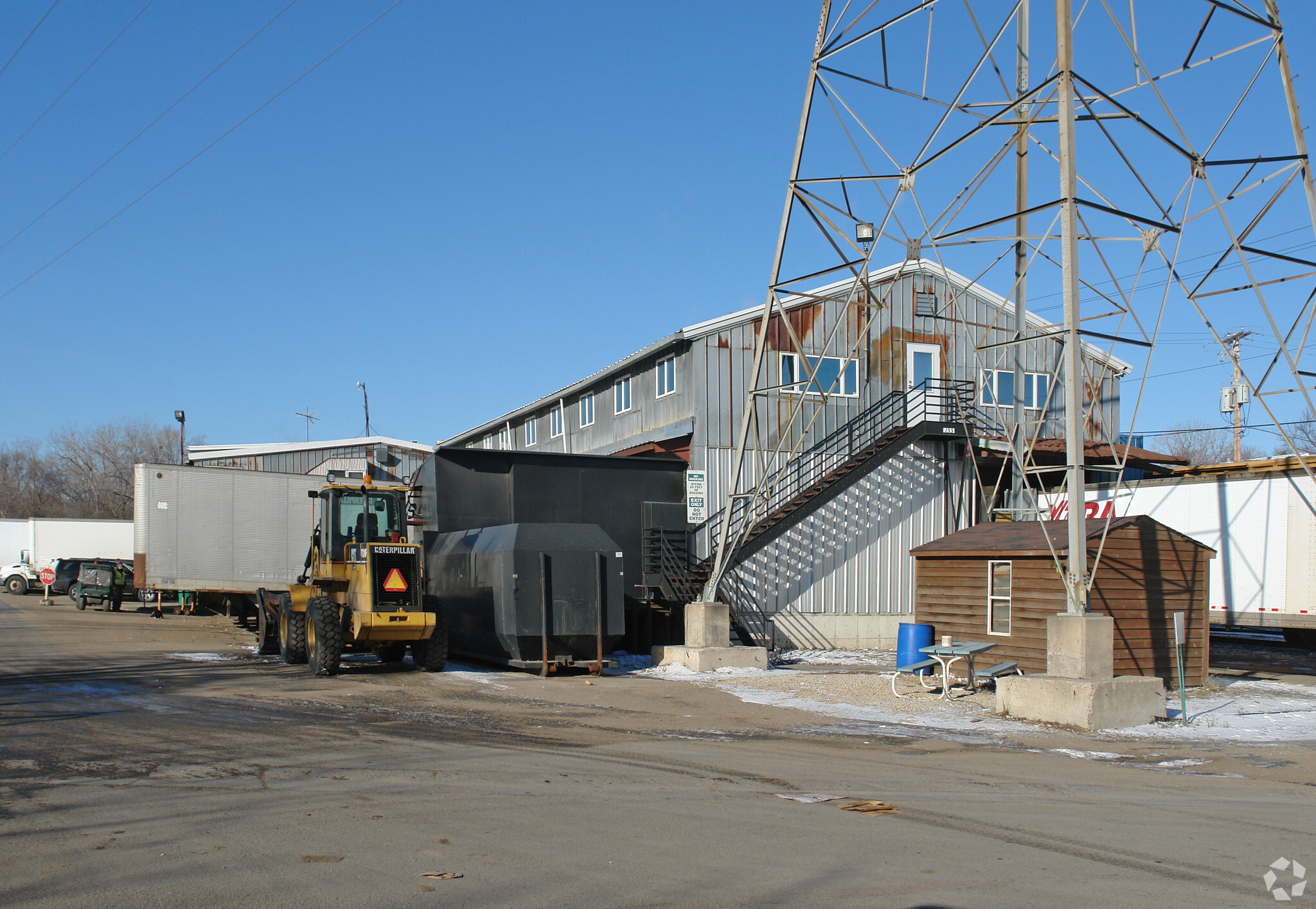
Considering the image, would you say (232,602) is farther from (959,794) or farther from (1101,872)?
(1101,872)

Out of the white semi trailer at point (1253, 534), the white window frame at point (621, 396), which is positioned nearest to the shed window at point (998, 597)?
the white semi trailer at point (1253, 534)

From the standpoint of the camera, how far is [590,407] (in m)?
30.6

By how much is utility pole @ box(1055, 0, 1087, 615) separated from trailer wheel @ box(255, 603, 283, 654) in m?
14.4

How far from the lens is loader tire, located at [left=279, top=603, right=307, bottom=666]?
58.1ft

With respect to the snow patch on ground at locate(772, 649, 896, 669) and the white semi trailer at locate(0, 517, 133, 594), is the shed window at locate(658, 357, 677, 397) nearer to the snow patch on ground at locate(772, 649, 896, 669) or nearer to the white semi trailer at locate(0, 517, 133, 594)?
the snow patch on ground at locate(772, 649, 896, 669)

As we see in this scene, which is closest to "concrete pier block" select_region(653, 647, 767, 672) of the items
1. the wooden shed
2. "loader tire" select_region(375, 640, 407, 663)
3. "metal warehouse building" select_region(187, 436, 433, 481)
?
the wooden shed

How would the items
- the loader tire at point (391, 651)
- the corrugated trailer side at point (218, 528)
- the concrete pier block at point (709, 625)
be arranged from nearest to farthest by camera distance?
the loader tire at point (391, 651)
the concrete pier block at point (709, 625)
the corrugated trailer side at point (218, 528)

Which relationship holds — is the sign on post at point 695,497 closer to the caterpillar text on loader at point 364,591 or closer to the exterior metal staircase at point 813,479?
the exterior metal staircase at point 813,479

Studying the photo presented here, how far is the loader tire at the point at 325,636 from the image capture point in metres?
16.0

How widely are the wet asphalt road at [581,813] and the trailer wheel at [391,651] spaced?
13.0 ft

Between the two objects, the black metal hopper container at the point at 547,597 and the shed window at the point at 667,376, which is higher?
the shed window at the point at 667,376

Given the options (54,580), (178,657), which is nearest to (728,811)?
(178,657)

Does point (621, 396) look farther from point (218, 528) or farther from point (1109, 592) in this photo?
point (1109, 592)

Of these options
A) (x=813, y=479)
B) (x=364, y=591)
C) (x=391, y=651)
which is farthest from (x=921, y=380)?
(x=364, y=591)
